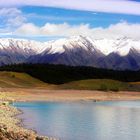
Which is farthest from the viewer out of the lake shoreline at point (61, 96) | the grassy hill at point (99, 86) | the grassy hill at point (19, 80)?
the grassy hill at point (19, 80)

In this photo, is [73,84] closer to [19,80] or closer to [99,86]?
[99,86]

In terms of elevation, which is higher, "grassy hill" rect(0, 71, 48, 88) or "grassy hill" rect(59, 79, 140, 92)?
"grassy hill" rect(59, 79, 140, 92)

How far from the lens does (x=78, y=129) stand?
164 feet

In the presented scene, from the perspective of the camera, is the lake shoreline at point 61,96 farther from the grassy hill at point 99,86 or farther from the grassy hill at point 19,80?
the grassy hill at point 19,80

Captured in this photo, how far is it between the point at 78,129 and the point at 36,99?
64891mm

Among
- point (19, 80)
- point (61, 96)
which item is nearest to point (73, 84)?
point (19, 80)

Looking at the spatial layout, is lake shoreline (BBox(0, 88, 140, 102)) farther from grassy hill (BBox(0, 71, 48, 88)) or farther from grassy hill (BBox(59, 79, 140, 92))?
grassy hill (BBox(0, 71, 48, 88))

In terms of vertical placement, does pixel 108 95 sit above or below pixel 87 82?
above

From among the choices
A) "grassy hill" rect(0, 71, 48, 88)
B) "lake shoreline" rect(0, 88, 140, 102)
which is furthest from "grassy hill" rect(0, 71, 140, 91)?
"lake shoreline" rect(0, 88, 140, 102)

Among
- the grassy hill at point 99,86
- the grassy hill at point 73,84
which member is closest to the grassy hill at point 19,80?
the grassy hill at point 73,84

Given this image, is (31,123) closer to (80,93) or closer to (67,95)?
(67,95)

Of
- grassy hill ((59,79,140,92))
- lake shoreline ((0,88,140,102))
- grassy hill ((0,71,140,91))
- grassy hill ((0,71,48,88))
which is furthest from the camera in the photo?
grassy hill ((0,71,48,88))

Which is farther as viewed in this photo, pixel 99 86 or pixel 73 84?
pixel 73 84

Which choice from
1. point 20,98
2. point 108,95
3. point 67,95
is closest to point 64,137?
point 20,98
